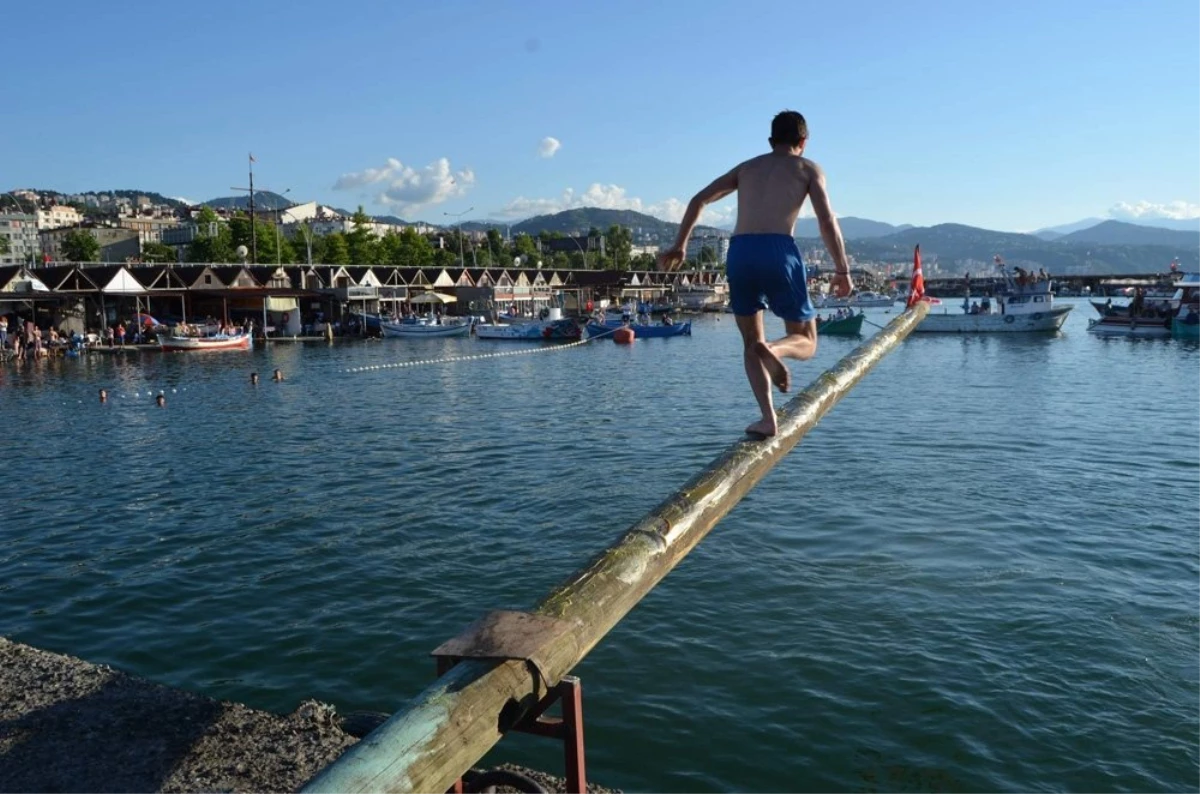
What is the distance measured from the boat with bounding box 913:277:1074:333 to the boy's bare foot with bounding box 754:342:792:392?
75989 mm

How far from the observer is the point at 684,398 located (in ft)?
135

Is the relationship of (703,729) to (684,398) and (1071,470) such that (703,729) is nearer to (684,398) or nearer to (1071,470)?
(1071,470)

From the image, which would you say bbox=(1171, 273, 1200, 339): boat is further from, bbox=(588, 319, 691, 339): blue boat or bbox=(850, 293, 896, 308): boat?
bbox=(850, 293, 896, 308): boat

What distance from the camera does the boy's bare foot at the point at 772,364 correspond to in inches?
266

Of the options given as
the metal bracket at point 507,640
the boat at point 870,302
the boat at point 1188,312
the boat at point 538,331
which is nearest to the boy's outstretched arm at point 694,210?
the metal bracket at point 507,640

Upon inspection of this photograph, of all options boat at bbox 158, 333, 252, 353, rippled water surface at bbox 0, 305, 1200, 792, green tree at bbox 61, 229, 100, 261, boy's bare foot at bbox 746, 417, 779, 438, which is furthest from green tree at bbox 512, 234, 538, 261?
boy's bare foot at bbox 746, 417, 779, 438

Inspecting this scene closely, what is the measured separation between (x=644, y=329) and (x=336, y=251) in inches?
2120

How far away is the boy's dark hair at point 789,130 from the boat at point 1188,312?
77.6 m

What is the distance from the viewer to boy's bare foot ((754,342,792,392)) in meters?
6.75

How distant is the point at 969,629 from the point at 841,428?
18.3m

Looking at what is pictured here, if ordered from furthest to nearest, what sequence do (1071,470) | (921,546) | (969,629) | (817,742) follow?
(1071,470)
(921,546)
(969,629)
(817,742)

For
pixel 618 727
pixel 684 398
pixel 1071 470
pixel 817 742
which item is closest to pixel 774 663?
pixel 817 742

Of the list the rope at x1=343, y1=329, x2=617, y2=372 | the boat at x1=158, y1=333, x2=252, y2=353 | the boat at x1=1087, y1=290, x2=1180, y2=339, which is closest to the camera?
the rope at x1=343, y1=329, x2=617, y2=372

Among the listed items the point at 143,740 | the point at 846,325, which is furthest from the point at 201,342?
the point at 143,740
